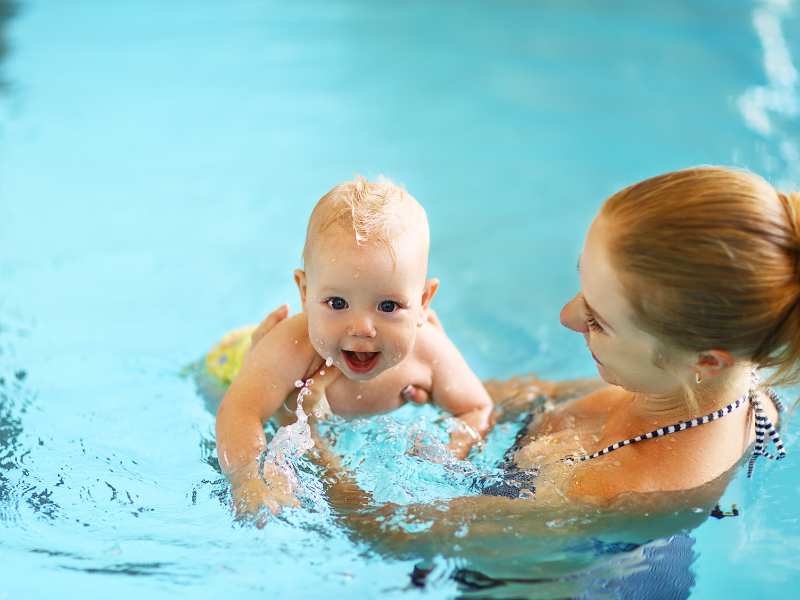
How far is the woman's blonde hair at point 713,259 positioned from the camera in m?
1.60

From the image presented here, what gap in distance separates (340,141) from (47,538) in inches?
108

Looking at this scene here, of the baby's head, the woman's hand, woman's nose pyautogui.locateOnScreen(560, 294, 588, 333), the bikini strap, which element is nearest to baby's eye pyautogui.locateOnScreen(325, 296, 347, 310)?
the baby's head

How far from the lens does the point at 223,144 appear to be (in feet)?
14.3

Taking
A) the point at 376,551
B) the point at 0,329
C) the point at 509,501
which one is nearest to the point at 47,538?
the point at 376,551

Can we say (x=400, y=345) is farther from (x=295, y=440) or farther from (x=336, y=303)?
(x=295, y=440)

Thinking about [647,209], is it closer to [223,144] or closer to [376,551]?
[376,551]

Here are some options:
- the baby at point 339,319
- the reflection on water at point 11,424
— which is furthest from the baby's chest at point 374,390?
the reflection on water at point 11,424

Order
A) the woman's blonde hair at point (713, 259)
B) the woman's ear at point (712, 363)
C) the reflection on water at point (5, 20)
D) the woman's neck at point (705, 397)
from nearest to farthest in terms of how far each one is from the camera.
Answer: the woman's blonde hair at point (713, 259), the woman's ear at point (712, 363), the woman's neck at point (705, 397), the reflection on water at point (5, 20)

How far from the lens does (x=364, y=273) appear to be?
6.41ft

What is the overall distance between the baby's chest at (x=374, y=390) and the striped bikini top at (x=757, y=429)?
0.45 metres

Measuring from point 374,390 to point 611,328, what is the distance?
0.71 m

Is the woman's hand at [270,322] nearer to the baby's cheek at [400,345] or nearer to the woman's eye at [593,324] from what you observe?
the baby's cheek at [400,345]

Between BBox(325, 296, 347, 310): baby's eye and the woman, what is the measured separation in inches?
14.9

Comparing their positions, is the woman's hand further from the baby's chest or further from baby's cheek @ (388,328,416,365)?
baby's cheek @ (388,328,416,365)
